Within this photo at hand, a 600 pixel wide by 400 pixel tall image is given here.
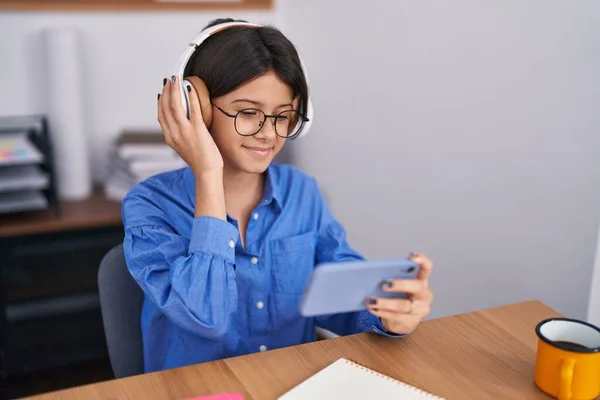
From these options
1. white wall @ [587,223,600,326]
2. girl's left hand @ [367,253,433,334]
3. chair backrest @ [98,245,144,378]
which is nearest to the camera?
girl's left hand @ [367,253,433,334]

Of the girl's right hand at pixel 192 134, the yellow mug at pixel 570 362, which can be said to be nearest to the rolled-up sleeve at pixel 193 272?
the girl's right hand at pixel 192 134

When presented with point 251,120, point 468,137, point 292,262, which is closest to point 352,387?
point 292,262

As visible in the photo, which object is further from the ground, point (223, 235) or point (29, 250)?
point (223, 235)

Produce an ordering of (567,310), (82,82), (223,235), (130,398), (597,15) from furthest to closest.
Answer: (82,82) < (567,310) < (597,15) < (223,235) < (130,398)

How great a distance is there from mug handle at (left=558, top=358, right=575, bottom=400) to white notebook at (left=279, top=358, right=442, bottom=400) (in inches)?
6.7

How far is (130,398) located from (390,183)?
4.23 feet

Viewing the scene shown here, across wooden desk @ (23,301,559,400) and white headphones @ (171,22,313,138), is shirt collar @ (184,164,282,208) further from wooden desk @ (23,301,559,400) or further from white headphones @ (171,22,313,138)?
wooden desk @ (23,301,559,400)

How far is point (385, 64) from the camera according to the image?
203cm

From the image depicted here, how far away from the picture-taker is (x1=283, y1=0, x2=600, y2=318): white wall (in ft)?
4.84

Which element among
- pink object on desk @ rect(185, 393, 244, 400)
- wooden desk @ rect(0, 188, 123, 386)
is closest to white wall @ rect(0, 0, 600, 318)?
wooden desk @ rect(0, 188, 123, 386)

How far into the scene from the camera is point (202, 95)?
118 centimetres

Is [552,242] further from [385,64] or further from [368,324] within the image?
[385,64]

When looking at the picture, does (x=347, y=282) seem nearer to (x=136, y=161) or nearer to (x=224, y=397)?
(x=224, y=397)

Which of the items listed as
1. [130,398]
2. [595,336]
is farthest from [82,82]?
[595,336]
